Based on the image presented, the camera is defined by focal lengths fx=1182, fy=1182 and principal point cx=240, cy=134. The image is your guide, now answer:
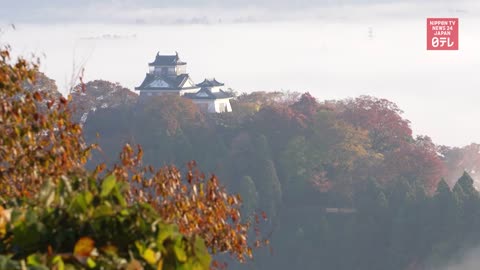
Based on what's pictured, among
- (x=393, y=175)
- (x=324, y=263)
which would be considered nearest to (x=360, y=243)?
(x=324, y=263)

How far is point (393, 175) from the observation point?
49.8m

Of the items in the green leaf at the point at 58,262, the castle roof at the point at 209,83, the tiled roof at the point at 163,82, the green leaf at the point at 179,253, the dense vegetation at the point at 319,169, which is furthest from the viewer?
the tiled roof at the point at 163,82

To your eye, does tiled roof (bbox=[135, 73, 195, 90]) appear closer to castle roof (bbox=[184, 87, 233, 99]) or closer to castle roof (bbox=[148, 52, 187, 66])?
castle roof (bbox=[148, 52, 187, 66])

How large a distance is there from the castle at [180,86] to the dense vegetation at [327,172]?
11.0 meters

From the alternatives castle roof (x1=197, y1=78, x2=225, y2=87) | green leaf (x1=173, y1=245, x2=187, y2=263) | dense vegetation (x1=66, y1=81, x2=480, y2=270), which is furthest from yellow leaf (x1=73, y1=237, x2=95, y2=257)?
castle roof (x1=197, y1=78, x2=225, y2=87)

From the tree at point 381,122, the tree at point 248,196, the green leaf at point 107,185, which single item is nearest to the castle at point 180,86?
the tree at point 381,122

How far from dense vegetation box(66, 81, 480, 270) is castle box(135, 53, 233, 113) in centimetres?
1101

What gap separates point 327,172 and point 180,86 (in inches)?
1053

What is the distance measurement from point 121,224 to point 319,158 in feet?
151

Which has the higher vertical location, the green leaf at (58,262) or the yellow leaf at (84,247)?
the yellow leaf at (84,247)

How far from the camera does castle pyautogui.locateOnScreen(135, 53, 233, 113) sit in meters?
73.3

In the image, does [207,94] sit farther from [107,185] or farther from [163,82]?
[107,185]

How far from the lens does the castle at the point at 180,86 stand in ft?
241

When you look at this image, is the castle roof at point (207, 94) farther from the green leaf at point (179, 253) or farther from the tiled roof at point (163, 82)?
the green leaf at point (179, 253)
